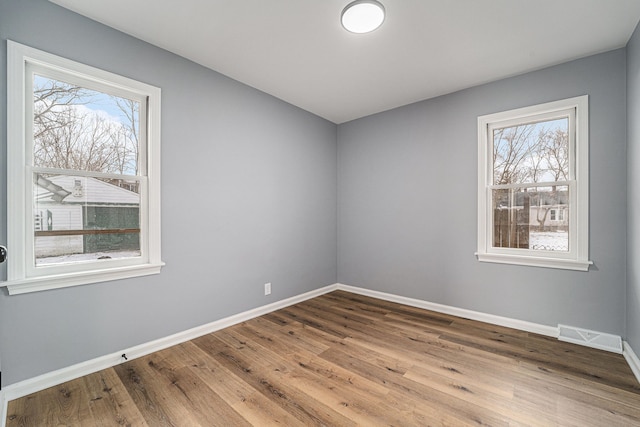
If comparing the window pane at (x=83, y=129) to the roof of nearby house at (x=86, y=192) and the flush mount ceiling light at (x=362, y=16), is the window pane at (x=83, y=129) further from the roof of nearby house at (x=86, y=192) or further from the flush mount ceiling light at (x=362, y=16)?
the flush mount ceiling light at (x=362, y=16)

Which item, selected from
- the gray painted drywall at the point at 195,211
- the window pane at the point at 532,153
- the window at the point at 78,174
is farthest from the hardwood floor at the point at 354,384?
the window pane at the point at 532,153

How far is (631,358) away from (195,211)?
389 centimetres

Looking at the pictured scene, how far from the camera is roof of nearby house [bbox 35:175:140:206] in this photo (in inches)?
79.0

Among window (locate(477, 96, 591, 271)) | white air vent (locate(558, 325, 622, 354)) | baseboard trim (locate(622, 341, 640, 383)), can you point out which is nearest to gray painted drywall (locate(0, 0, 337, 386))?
window (locate(477, 96, 591, 271))

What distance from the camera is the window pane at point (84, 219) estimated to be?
78.5 inches

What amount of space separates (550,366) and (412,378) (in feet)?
3.78

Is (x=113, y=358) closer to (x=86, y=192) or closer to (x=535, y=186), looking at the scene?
(x=86, y=192)

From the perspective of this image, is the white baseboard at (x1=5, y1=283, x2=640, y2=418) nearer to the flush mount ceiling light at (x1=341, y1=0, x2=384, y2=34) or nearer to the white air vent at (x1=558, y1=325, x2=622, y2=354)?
the white air vent at (x1=558, y1=325, x2=622, y2=354)

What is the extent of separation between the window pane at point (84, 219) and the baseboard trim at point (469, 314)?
9.84ft

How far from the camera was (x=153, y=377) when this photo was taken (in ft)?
6.79

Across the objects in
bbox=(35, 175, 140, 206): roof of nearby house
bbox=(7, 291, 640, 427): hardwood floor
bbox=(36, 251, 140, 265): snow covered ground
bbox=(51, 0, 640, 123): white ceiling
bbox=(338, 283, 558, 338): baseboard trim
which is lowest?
bbox=(7, 291, 640, 427): hardwood floor

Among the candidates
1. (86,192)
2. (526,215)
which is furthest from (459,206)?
(86,192)

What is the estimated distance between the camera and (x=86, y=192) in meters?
2.17

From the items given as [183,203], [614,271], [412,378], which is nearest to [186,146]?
[183,203]
